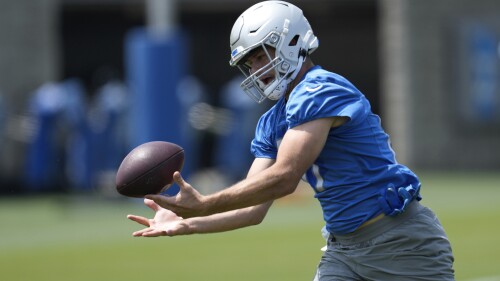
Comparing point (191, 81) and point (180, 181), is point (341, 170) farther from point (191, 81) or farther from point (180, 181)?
point (191, 81)

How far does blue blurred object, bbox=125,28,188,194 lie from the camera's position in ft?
52.8

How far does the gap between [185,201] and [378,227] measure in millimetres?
1022

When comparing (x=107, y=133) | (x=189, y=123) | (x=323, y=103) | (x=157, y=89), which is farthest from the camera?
(x=189, y=123)

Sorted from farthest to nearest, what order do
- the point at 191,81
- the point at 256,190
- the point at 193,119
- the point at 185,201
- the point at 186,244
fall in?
the point at 191,81 < the point at 193,119 < the point at 186,244 < the point at 256,190 < the point at 185,201

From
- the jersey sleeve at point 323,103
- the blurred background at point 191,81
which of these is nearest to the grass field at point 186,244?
the blurred background at point 191,81

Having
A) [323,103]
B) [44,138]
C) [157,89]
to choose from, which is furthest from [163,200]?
[44,138]

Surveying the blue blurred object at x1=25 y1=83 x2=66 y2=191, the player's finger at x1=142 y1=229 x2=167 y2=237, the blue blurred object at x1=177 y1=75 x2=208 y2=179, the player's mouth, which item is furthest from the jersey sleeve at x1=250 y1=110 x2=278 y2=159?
the blue blurred object at x1=25 y1=83 x2=66 y2=191

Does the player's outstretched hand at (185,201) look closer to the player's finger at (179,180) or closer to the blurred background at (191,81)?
the player's finger at (179,180)

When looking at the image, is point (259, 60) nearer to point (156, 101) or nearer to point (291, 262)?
point (291, 262)

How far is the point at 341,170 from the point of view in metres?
4.98

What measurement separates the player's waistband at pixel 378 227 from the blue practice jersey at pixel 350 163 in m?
0.04

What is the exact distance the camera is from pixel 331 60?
29.5m

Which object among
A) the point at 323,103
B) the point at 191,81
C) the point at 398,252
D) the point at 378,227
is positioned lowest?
the point at 191,81

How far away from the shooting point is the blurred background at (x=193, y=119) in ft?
36.6
